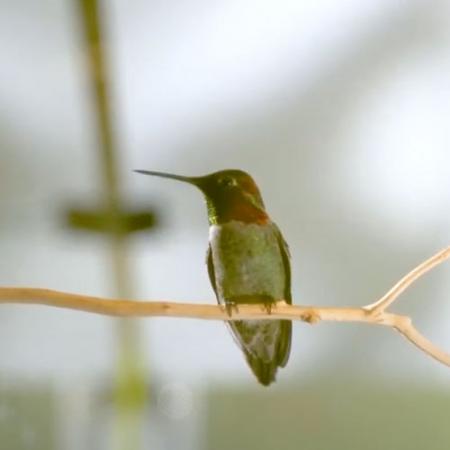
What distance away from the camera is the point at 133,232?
814 mm

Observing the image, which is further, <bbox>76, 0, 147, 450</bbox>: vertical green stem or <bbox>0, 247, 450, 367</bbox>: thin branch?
<bbox>76, 0, 147, 450</bbox>: vertical green stem

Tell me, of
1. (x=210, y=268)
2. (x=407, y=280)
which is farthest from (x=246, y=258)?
(x=407, y=280)

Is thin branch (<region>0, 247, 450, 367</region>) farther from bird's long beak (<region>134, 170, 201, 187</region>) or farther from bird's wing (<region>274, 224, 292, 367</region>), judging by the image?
bird's long beak (<region>134, 170, 201, 187</region>)

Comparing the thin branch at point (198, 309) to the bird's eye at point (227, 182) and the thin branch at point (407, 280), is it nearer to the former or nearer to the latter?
the thin branch at point (407, 280)

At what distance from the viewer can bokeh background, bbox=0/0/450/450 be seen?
782 mm

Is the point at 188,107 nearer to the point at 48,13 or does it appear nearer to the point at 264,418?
the point at 48,13

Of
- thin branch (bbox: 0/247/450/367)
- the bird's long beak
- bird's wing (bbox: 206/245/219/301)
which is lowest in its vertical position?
thin branch (bbox: 0/247/450/367)

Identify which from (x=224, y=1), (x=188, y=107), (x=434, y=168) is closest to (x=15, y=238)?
(x=188, y=107)

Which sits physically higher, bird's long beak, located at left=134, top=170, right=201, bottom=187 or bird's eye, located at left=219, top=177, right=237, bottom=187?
bird's long beak, located at left=134, top=170, right=201, bottom=187

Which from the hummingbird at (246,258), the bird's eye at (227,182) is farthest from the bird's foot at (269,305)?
the bird's eye at (227,182)

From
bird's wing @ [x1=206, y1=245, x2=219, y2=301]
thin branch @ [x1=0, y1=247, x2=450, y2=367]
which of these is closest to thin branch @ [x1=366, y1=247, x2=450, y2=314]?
thin branch @ [x1=0, y1=247, x2=450, y2=367]

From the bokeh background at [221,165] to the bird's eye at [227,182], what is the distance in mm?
34

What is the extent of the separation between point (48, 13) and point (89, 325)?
1.06 ft

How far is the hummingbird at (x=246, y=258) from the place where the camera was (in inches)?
27.5
